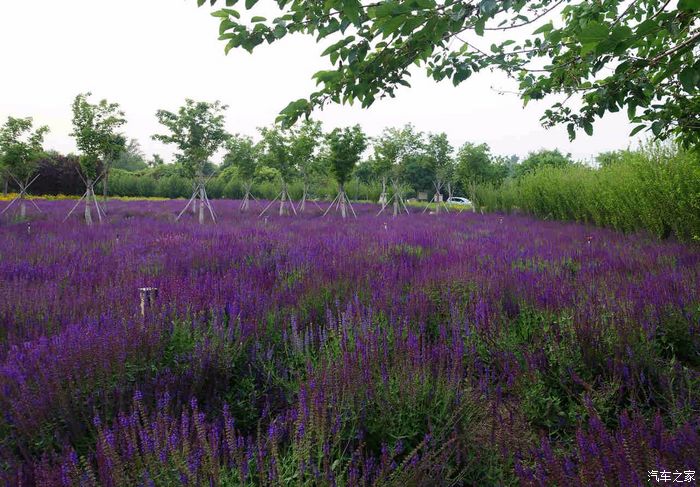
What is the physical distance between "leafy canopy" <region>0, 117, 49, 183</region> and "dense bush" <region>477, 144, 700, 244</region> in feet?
58.6

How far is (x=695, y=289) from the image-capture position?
9.57ft

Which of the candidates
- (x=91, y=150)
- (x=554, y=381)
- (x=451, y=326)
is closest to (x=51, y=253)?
(x=451, y=326)

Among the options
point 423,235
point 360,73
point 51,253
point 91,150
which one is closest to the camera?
point 360,73

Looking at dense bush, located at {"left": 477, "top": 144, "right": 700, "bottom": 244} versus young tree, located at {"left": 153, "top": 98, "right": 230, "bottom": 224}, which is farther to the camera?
young tree, located at {"left": 153, "top": 98, "right": 230, "bottom": 224}

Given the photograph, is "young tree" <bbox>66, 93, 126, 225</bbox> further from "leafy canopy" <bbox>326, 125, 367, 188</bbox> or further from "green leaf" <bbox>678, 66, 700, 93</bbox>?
"green leaf" <bbox>678, 66, 700, 93</bbox>

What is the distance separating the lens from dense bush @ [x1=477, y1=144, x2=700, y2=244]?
6.34 m

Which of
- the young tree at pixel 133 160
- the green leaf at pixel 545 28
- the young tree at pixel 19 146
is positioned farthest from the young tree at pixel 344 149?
the young tree at pixel 133 160

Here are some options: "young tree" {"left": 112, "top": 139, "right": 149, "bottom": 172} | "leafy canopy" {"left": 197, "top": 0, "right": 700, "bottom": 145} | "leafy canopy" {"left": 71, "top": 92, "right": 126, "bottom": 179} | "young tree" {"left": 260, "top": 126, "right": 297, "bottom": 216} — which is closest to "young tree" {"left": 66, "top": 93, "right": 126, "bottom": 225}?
"leafy canopy" {"left": 71, "top": 92, "right": 126, "bottom": 179}

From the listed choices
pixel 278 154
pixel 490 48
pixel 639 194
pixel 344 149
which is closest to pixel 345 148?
pixel 344 149

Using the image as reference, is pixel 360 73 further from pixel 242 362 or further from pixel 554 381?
pixel 554 381

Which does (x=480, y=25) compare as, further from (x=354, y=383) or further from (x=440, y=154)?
(x=440, y=154)

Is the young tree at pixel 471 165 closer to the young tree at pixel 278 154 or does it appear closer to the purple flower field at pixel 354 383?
the young tree at pixel 278 154

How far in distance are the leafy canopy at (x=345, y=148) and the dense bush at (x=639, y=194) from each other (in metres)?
7.79

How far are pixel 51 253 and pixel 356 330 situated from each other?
510 cm
